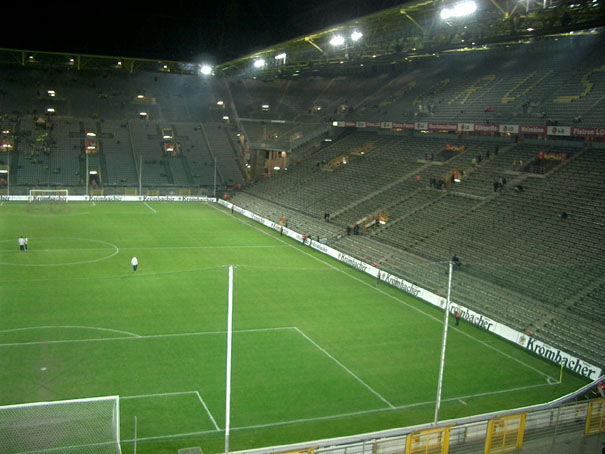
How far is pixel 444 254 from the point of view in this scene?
103ft

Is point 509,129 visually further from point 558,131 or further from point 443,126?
point 443,126

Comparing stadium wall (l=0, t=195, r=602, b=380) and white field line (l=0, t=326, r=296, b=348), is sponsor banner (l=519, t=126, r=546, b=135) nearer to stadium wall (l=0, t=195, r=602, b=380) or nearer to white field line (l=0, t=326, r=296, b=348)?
stadium wall (l=0, t=195, r=602, b=380)

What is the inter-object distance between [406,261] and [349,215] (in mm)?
11223

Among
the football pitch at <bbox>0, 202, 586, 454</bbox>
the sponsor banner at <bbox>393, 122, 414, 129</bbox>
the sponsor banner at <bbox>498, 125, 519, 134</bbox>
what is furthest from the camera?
the sponsor banner at <bbox>393, 122, 414, 129</bbox>

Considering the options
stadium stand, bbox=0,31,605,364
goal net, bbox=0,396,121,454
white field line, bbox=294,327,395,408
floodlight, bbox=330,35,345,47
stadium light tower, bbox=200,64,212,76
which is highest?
floodlight, bbox=330,35,345,47

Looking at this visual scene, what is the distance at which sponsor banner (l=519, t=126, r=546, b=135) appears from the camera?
37438 millimetres

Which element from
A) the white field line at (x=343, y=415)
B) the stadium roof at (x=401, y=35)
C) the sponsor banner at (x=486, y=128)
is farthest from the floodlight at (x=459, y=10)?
the white field line at (x=343, y=415)

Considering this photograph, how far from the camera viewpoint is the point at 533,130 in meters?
37.9

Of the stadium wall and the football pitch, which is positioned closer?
the football pitch

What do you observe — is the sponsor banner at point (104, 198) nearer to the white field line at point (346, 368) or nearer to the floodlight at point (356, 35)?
the floodlight at point (356, 35)

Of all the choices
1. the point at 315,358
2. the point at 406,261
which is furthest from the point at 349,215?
the point at 315,358

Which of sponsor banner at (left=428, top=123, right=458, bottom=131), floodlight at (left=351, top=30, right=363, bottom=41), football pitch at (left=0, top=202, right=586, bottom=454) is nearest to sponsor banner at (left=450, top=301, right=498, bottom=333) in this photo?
football pitch at (left=0, top=202, right=586, bottom=454)

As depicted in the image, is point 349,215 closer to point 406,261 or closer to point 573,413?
point 406,261

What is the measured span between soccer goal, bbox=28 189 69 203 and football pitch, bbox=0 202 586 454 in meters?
23.3
